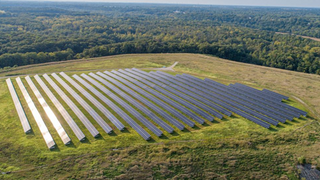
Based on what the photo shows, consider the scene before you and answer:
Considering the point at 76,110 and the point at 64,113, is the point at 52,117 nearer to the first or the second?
the point at 64,113

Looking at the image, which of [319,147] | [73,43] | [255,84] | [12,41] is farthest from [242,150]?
[12,41]

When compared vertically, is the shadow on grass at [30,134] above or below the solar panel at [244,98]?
below

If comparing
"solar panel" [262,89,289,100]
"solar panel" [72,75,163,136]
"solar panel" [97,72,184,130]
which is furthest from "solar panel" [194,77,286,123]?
"solar panel" [72,75,163,136]

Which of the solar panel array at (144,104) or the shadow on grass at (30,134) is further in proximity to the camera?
the solar panel array at (144,104)

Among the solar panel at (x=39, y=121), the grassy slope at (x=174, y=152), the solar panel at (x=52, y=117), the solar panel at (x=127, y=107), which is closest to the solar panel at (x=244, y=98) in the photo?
the grassy slope at (x=174, y=152)

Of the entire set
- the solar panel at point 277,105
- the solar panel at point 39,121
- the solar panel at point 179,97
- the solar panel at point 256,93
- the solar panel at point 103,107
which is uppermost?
the solar panel at point 256,93

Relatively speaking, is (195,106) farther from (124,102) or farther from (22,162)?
(22,162)

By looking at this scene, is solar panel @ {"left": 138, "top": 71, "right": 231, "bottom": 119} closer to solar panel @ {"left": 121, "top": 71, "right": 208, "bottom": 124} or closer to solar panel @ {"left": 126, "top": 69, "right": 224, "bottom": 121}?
solar panel @ {"left": 126, "top": 69, "right": 224, "bottom": 121}

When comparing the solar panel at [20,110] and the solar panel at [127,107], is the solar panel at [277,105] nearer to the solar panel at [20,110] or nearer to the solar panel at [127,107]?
the solar panel at [127,107]

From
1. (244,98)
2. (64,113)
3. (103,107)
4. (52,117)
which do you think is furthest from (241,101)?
(52,117)
